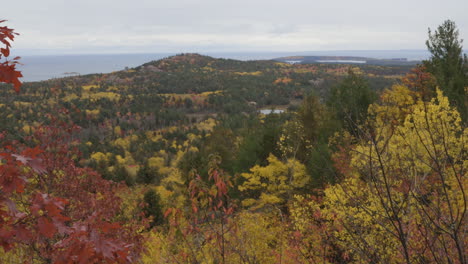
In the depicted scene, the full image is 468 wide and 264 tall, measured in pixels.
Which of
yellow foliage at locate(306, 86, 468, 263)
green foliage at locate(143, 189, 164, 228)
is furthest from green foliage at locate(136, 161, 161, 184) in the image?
yellow foliage at locate(306, 86, 468, 263)

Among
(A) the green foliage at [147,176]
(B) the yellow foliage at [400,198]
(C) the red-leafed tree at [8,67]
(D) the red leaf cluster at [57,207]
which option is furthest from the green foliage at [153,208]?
(C) the red-leafed tree at [8,67]

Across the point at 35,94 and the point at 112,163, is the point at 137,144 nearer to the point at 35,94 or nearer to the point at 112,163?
the point at 112,163

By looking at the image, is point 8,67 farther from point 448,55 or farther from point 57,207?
point 448,55

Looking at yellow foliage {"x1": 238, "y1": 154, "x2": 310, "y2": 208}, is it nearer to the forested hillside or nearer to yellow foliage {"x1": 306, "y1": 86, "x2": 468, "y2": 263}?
the forested hillside

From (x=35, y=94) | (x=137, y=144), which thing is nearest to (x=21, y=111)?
(x=35, y=94)

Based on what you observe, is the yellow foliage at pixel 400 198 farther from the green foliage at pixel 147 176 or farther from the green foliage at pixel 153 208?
the green foliage at pixel 147 176

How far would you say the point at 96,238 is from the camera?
104 inches

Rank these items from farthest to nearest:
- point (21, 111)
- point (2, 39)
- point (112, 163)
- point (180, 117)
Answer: point (180, 117) < point (21, 111) < point (112, 163) < point (2, 39)

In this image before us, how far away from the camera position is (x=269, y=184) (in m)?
19.1

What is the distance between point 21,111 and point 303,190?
106 metres

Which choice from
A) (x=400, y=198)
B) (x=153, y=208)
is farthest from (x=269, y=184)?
(x=400, y=198)

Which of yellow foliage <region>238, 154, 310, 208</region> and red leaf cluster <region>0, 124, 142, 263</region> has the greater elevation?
red leaf cluster <region>0, 124, 142, 263</region>

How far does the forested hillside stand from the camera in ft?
9.65

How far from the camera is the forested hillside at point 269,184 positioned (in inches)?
116
